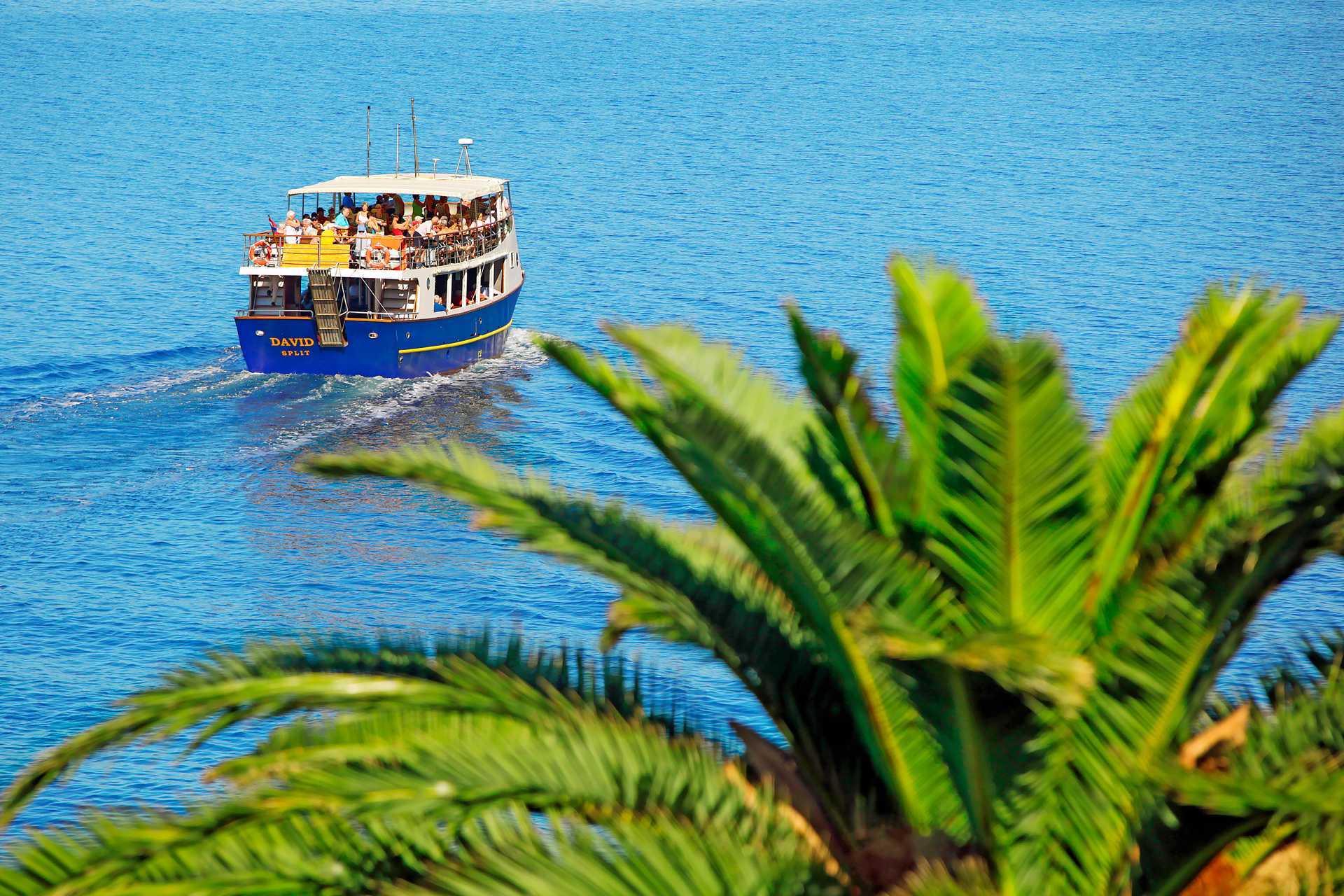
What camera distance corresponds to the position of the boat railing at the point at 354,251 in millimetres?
37781

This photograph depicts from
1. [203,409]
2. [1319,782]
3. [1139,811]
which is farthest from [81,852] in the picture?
[203,409]

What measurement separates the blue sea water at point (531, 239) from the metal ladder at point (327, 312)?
1314 millimetres

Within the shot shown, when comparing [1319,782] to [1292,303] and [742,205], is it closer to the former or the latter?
[1292,303]

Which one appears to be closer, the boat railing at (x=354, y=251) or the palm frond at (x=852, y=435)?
the palm frond at (x=852, y=435)

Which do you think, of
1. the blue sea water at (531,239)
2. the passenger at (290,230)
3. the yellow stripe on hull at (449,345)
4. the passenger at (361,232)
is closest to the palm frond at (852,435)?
the blue sea water at (531,239)

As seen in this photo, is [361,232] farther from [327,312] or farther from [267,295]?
[267,295]

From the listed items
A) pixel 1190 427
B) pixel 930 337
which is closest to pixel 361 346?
pixel 930 337

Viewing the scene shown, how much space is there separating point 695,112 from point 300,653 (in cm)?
10422

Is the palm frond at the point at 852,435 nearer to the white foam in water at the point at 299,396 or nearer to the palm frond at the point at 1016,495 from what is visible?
the palm frond at the point at 1016,495

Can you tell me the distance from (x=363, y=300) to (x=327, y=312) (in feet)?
3.42

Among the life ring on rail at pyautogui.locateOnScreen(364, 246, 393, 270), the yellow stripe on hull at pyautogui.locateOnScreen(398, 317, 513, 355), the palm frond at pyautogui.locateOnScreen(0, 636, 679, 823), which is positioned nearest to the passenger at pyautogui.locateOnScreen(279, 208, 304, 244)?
the life ring on rail at pyautogui.locateOnScreen(364, 246, 393, 270)

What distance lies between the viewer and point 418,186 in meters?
42.0

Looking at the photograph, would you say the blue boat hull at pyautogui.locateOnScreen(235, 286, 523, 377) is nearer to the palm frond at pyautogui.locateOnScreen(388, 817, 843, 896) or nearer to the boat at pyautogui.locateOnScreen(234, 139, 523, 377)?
the boat at pyautogui.locateOnScreen(234, 139, 523, 377)

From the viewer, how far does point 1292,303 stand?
20.6 feet
